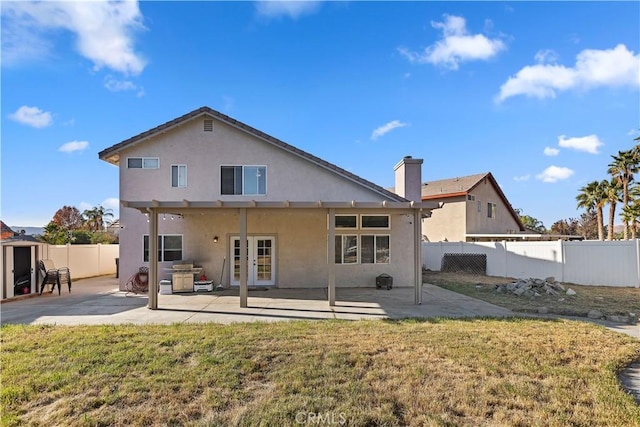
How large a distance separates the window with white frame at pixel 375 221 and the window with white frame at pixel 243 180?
3946mm

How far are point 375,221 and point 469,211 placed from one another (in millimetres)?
13355

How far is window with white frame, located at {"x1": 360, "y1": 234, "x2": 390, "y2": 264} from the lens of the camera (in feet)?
44.4

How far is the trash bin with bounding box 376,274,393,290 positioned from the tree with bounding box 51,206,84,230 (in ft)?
125

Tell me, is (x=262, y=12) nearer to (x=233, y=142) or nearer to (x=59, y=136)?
(x=233, y=142)

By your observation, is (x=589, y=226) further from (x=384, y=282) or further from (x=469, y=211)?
(x=384, y=282)

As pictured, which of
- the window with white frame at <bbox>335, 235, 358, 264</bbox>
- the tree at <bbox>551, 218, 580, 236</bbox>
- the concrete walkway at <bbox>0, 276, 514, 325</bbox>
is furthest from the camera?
the tree at <bbox>551, 218, 580, 236</bbox>

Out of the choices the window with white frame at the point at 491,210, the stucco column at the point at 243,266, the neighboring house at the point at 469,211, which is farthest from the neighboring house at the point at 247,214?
the window with white frame at the point at 491,210

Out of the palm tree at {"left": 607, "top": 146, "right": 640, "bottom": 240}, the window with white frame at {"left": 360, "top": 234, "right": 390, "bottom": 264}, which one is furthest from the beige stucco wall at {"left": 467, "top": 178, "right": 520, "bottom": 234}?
the window with white frame at {"left": 360, "top": 234, "right": 390, "bottom": 264}

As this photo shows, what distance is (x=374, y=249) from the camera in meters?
13.6

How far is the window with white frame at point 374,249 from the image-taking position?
44.4 ft

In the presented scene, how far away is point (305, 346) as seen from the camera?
6035 mm

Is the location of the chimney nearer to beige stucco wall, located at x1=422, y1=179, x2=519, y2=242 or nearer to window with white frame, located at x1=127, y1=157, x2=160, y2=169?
window with white frame, located at x1=127, y1=157, x2=160, y2=169

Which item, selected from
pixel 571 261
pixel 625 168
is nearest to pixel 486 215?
pixel 625 168

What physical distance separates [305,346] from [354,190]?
818cm
